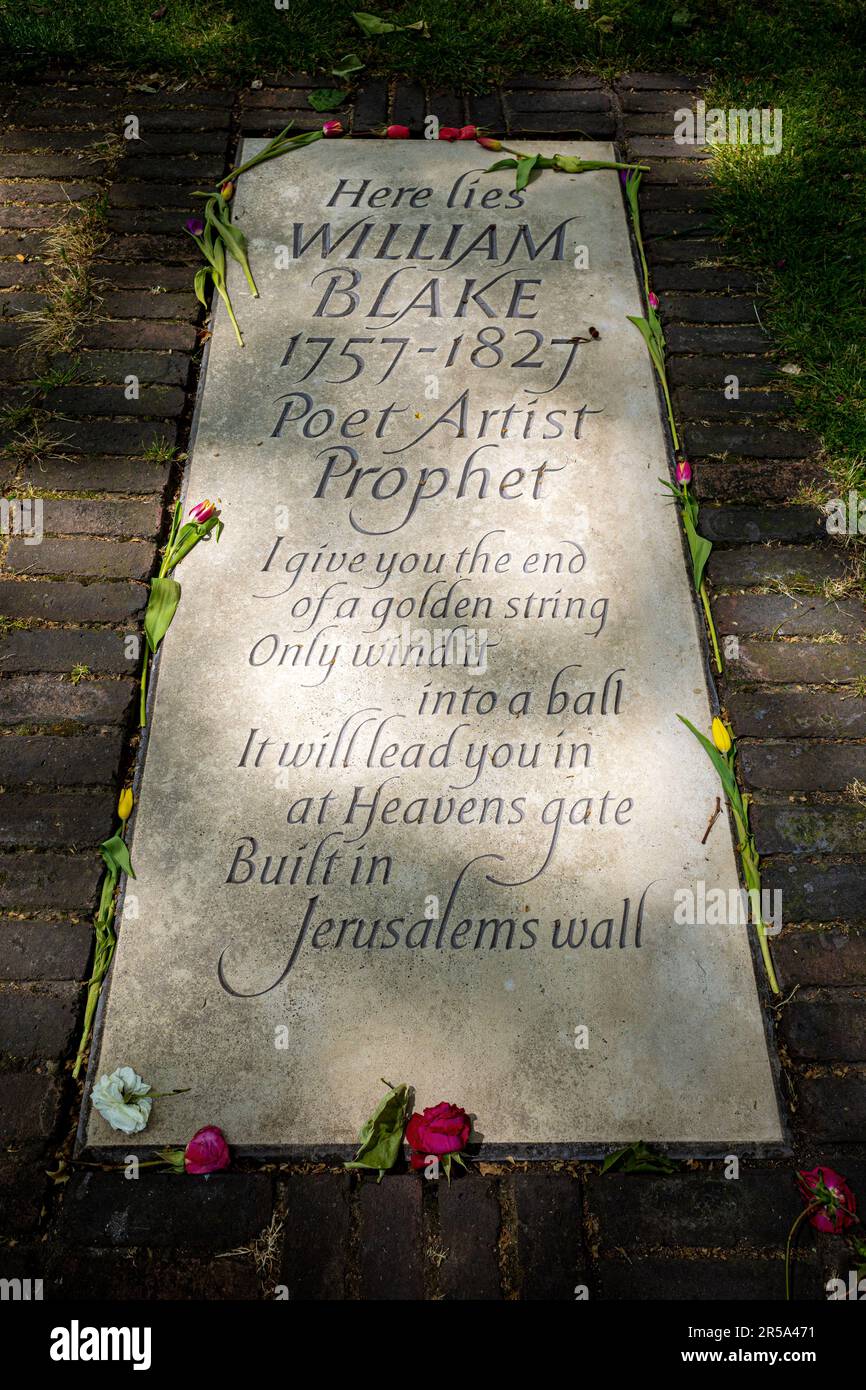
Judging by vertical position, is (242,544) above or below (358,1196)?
above

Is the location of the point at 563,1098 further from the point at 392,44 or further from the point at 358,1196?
the point at 392,44

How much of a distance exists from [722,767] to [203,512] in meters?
1.38

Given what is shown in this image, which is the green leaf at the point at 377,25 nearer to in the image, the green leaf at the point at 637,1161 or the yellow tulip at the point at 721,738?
the yellow tulip at the point at 721,738

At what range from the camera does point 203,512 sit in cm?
244

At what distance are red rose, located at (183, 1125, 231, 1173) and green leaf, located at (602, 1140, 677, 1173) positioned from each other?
27.8 inches

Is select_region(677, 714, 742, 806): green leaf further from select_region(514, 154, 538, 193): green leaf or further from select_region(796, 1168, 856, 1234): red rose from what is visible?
select_region(514, 154, 538, 193): green leaf

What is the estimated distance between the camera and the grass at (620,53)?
10.3 feet

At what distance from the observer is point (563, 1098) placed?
188 centimetres

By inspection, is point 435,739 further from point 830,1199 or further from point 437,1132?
point 830,1199

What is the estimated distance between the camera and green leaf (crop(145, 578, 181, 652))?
2318 millimetres

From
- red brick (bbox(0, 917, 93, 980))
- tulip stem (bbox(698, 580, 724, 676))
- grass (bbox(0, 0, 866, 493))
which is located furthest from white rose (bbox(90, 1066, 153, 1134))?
grass (bbox(0, 0, 866, 493))

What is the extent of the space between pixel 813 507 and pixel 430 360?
1.10m

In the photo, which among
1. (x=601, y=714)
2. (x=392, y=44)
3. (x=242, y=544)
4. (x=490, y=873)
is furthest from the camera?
(x=392, y=44)
